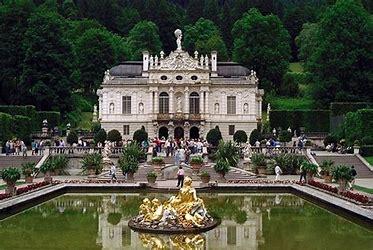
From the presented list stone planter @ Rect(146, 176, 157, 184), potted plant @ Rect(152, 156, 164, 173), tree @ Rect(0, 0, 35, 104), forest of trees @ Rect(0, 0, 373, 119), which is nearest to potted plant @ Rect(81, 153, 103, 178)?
potted plant @ Rect(152, 156, 164, 173)

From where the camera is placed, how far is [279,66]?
242ft

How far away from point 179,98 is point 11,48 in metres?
16.9

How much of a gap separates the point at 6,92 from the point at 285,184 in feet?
131

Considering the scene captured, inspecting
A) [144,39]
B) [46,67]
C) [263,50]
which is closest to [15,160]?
[46,67]

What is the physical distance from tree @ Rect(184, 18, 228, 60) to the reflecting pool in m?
54.9

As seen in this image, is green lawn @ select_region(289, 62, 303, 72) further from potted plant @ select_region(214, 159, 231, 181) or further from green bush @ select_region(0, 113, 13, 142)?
potted plant @ select_region(214, 159, 231, 181)

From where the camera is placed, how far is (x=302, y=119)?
62188mm

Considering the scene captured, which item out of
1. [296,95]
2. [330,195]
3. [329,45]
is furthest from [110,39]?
[330,195]

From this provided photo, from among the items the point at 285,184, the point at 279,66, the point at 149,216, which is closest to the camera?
the point at 149,216

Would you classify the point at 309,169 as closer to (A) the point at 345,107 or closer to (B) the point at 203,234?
(B) the point at 203,234

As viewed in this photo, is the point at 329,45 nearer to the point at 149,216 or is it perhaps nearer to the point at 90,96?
the point at 90,96

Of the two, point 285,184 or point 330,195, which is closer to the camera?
point 330,195

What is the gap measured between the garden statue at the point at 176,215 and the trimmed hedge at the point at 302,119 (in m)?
40.3

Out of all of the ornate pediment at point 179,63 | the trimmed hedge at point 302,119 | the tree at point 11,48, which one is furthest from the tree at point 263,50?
the tree at point 11,48
